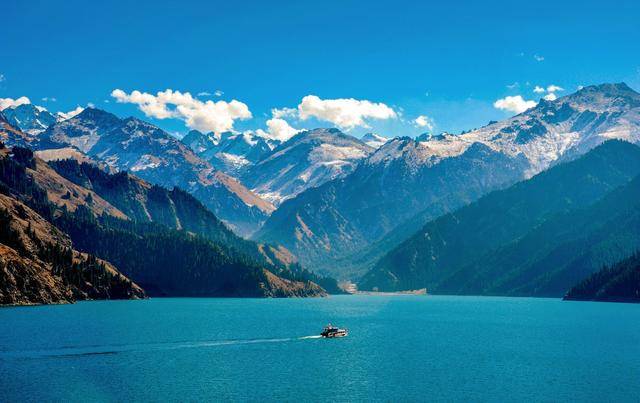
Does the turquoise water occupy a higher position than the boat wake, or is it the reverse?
the boat wake

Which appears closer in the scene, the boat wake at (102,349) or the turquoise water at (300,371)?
the turquoise water at (300,371)

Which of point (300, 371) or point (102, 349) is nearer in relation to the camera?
point (300, 371)

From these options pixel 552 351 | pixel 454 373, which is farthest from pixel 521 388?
pixel 552 351

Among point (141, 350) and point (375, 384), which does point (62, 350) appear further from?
point (375, 384)

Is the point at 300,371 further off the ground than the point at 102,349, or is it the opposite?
the point at 102,349

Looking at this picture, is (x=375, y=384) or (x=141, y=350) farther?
(x=141, y=350)

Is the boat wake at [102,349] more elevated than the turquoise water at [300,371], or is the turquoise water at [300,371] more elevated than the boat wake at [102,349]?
the boat wake at [102,349]

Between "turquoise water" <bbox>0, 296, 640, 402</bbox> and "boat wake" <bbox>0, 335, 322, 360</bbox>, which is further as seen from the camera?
"boat wake" <bbox>0, 335, 322, 360</bbox>

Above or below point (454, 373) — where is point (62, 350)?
above

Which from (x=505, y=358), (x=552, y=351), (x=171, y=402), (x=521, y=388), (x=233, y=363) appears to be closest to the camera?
(x=171, y=402)

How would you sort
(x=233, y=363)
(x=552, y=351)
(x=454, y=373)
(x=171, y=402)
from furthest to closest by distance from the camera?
(x=552, y=351), (x=233, y=363), (x=454, y=373), (x=171, y=402)
